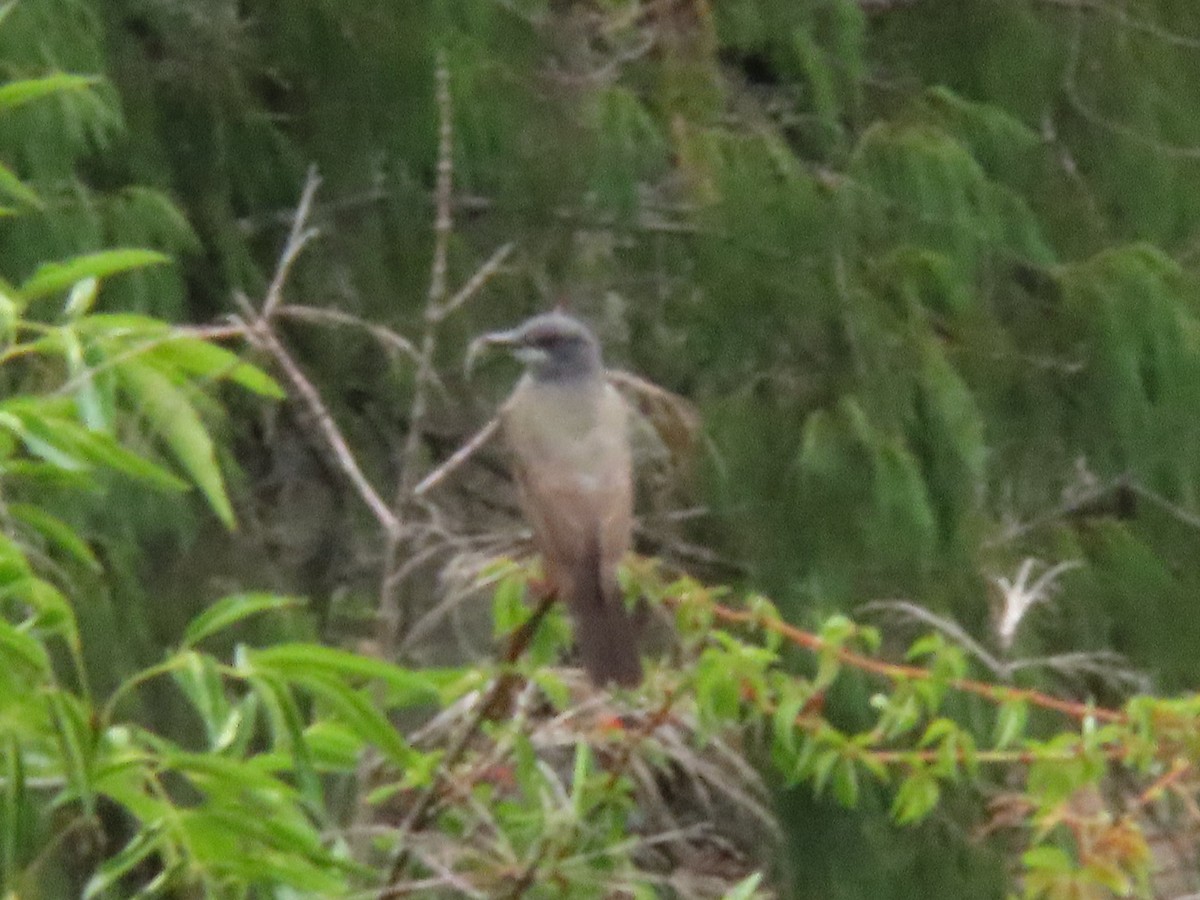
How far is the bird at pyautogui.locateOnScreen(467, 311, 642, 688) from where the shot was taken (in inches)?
107

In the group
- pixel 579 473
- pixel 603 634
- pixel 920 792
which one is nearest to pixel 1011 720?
pixel 920 792

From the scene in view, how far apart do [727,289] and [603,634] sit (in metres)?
1.42

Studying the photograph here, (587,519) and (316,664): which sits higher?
(316,664)

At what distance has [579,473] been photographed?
10.4 feet

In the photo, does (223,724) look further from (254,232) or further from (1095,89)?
(1095,89)

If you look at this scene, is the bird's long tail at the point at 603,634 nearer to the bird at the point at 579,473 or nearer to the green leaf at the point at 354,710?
the bird at the point at 579,473

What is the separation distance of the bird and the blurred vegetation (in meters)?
0.24

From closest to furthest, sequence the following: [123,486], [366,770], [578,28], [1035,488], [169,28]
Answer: [366,770] → [123,486] → [169,28] → [578,28] → [1035,488]

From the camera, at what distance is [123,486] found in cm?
342

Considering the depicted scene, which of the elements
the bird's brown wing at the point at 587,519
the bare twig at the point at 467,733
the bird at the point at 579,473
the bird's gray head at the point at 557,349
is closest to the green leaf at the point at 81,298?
the bare twig at the point at 467,733

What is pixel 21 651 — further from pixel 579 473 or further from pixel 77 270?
pixel 579 473

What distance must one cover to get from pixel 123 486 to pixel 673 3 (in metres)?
1.34

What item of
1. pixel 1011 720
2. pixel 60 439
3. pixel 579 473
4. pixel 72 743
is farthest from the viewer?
pixel 579 473

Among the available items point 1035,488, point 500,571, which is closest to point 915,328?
point 1035,488
